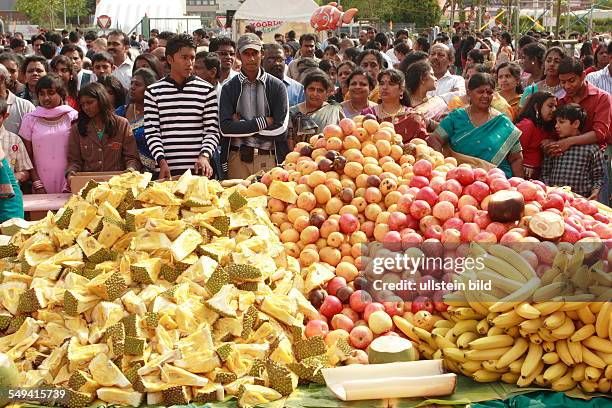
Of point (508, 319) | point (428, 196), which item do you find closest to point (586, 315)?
point (508, 319)

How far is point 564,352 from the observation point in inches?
109

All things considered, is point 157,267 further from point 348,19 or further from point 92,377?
point 348,19

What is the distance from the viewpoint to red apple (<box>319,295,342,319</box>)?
3297mm

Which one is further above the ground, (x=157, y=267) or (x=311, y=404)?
(x=157, y=267)

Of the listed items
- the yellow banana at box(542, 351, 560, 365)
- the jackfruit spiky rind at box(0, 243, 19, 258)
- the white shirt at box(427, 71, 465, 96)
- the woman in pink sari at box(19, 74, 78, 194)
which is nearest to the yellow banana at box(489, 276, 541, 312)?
the yellow banana at box(542, 351, 560, 365)

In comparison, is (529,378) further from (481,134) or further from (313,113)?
(313,113)

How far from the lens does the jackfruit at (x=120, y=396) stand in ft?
8.79

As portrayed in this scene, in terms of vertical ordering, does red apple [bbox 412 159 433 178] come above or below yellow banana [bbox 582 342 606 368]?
above

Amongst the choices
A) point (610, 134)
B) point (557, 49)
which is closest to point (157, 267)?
point (610, 134)

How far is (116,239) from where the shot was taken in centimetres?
329

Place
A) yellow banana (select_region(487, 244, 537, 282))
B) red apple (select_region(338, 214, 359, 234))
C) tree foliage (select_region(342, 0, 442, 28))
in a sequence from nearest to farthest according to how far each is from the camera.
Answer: yellow banana (select_region(487, 244, 537, 282)) < red apple (select_region(338, 214, 359, 234)) < tree foliage (select_region(342, 0, 442, 28))

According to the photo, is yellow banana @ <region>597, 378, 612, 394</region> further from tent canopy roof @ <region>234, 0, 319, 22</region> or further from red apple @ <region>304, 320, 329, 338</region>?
tent canopy roof @ <region>234, 0, 319, 22</region>

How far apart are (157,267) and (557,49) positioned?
4.48m

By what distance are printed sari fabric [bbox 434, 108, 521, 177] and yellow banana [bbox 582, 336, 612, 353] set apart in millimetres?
2018
